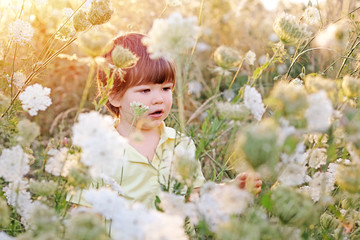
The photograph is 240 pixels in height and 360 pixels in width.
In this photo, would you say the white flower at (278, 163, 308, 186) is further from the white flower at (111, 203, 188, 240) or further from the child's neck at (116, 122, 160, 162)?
the child's neck at (116, 122, 160, 162)

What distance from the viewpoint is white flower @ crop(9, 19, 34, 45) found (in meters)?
2.30

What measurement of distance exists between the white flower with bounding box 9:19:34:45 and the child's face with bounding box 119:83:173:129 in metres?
0.53

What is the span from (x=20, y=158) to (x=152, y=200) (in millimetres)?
873

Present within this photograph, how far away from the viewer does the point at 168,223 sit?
1.04 metres

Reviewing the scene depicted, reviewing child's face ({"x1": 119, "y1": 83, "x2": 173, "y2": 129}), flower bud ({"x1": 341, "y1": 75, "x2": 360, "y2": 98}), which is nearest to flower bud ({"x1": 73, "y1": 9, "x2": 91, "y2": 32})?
child's face ({"x1": 119, "y1": 83, "x2": 173, "y2": 129})

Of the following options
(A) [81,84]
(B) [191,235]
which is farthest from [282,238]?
(A) [81,84]

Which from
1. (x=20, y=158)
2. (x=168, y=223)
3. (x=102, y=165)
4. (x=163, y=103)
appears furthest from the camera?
(x=163, y=103)

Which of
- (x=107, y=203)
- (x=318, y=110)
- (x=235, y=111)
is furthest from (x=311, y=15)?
(x=107, y=203)

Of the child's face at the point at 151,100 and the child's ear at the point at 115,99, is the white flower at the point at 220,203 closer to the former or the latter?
the child's face at the point at 151,100

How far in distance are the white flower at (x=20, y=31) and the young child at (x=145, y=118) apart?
40cm

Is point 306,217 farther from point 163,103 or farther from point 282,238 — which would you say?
point 163,103

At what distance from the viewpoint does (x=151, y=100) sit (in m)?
2.31

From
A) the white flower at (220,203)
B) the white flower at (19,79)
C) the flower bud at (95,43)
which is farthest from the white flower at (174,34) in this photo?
the white flower at (19,79)

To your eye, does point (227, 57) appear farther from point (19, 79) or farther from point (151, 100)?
point (19, 79)
